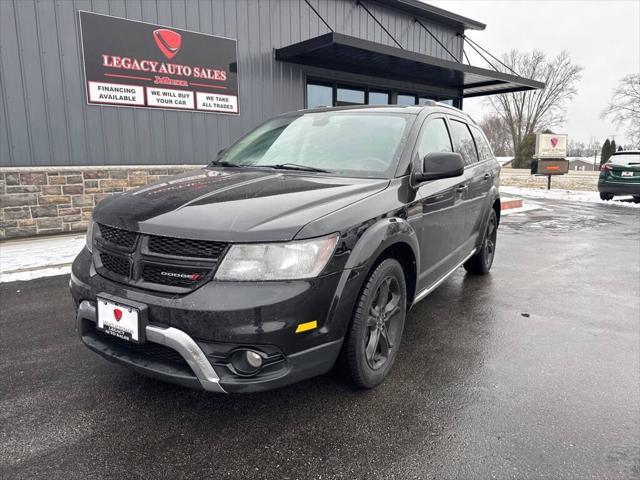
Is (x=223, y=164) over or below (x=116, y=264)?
over

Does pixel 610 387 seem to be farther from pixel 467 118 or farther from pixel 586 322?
pixel 467 118

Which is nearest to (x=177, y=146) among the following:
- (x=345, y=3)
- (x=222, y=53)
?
(x=222, y=53)

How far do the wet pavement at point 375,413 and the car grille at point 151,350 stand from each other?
1.34 feet

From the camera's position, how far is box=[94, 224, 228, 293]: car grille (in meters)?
2.08

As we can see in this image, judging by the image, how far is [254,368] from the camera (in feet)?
6.79

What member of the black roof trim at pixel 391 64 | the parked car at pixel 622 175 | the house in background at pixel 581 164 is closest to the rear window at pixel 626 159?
the parked car at pixel 622 175

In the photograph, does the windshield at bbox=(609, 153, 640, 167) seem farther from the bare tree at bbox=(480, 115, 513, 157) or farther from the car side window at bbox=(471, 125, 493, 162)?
the bare tree at bbox=(480, 115, 513, 157)

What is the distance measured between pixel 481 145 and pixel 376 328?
313 cm

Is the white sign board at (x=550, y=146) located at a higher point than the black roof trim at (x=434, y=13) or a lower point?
lower

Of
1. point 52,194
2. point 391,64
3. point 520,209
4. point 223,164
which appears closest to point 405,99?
point 391,64

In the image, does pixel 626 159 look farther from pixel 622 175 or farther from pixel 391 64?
pixel 391 64

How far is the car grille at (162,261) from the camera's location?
208 cm

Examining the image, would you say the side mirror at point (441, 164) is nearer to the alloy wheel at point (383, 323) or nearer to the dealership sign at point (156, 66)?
the alloy wheel at point (383, 323)

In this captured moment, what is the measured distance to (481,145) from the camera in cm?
495
